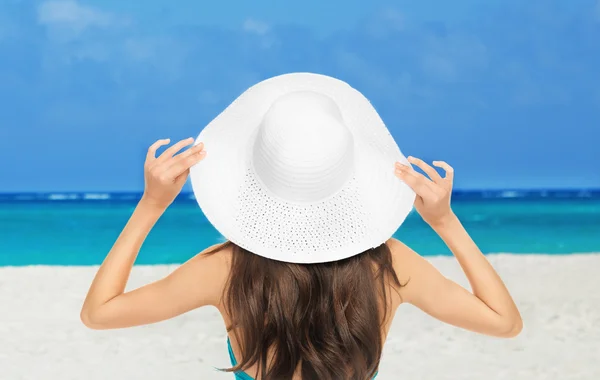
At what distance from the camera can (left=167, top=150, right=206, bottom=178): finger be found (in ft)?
3.65

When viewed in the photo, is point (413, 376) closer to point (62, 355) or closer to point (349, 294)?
point (62, 355)

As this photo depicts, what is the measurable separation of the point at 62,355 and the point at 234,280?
6.63 ft

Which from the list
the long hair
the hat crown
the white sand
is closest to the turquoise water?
the white sand

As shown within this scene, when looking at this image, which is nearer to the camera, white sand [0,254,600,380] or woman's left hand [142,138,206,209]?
woman's left hand [142,138,206,209]

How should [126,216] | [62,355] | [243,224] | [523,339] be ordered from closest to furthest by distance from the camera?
[243,224], [62,355], [523,339], [126,216]

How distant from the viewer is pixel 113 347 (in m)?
3.01

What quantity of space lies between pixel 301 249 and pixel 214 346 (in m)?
1.96

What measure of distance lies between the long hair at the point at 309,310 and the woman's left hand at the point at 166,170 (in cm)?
13

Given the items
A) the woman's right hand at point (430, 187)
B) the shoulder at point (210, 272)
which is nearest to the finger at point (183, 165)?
the shoulder at point (210, 272)

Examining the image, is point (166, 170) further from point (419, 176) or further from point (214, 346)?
point (214, 346)

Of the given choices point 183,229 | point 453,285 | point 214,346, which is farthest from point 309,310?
point 183,229

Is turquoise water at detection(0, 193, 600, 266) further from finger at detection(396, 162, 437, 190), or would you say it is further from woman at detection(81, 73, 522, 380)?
finger at detection(396, 162, 437, 190)

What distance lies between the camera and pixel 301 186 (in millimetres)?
1138

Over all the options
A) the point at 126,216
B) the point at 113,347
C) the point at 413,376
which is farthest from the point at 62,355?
the point at 126,216
